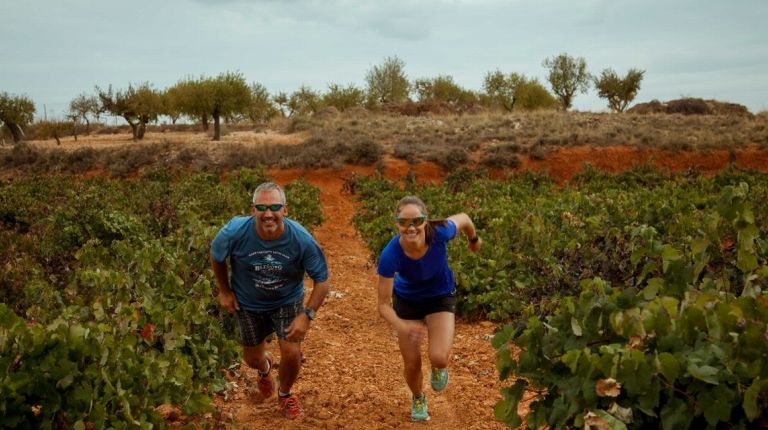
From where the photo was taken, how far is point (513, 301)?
6719 millimetres

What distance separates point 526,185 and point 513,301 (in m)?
10.3

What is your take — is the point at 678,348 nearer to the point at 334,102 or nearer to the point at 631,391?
the point at 631,391

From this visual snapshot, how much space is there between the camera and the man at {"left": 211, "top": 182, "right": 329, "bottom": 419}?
4.50m

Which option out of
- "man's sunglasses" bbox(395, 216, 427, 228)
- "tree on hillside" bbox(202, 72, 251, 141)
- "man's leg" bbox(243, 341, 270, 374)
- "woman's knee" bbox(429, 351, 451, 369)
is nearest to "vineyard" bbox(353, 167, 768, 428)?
"man's sunglasses" bbox(395, 216, 427, 228)

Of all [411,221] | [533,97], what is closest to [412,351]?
[411,221]

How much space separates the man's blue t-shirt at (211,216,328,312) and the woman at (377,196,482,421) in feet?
1.55

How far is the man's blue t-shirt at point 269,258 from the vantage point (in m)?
4.53

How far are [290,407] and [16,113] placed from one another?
3596 centimetres

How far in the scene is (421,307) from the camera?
460cm

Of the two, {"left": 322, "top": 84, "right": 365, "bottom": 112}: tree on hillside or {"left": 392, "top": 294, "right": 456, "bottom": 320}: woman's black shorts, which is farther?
{"left": 322, "top": 84, "right": 365, "bottom": 112}: tree on hillside

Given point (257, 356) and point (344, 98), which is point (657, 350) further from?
point (344, 98)

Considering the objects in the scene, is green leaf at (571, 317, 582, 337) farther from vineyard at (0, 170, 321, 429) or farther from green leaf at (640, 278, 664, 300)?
vineyard at (0, 170, 321, 429)

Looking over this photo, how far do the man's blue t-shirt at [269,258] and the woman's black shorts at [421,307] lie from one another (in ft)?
1.72

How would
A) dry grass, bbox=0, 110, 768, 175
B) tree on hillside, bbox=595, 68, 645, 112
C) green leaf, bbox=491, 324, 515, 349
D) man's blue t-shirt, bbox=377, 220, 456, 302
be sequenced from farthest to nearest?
1. tree on hillside, bbox=595, 68, 645, 112
2. dry grass, bbox=0, 110, 768, 175
3. man's blue t-shirt, bbox=377, 220, 456, 302
4. green leaf, bbox=491, 324, 515, 349
